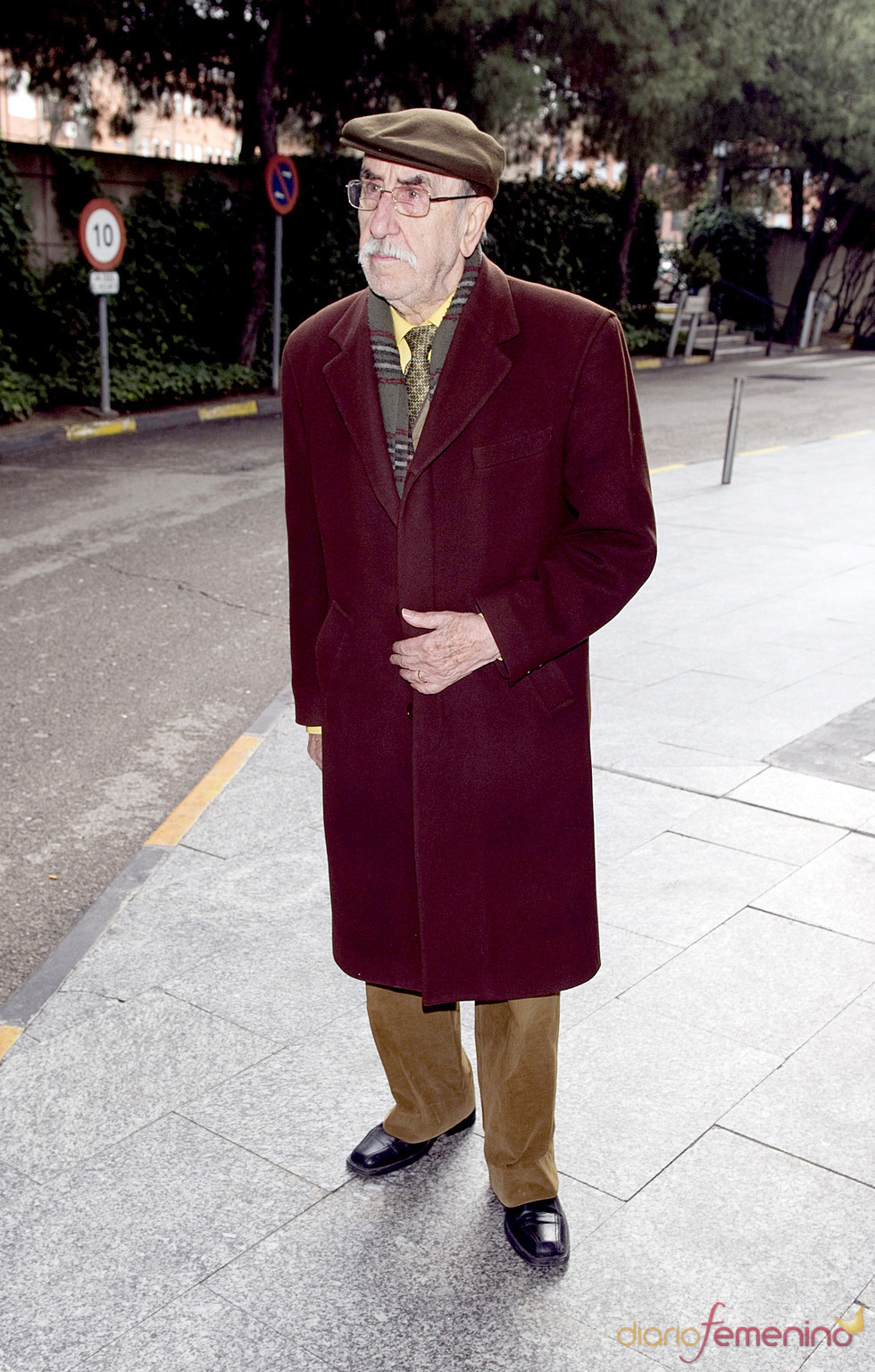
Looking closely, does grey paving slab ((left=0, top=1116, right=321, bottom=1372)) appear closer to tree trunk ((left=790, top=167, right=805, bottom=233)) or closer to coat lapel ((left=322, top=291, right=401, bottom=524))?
coat lapel ((left=322, top=291, right=401, bottom=524))

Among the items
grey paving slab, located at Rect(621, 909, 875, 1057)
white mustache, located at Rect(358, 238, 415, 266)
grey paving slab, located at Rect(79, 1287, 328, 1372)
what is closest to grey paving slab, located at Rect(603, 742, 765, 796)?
grey paving slab, located at Rect(621, 909, 875, 1057)

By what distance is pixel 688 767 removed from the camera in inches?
207

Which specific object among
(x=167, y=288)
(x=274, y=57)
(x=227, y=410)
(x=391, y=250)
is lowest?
(x=227, y=410)

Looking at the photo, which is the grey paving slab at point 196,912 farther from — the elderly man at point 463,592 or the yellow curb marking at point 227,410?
the yellow curb marking at point 227,410

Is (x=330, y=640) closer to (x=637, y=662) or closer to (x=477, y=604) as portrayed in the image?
(x=477, y=604)

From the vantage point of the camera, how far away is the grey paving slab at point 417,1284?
2438 mm

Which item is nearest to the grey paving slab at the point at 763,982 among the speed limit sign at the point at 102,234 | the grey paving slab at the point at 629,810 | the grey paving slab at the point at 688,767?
the grey paving slab at the point at 629,810

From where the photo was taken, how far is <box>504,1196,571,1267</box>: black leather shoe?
8.70ft

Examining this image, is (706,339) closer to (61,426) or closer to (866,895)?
(61,426)

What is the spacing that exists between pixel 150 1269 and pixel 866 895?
2.48 meters

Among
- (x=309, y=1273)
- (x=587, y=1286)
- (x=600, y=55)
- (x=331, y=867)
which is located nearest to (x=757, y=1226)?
(x=587, y=1286)

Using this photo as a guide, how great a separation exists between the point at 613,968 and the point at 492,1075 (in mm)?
1078

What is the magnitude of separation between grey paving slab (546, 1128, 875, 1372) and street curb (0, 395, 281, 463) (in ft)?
37.1

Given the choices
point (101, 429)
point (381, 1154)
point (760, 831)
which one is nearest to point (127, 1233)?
point (381, 1154)
